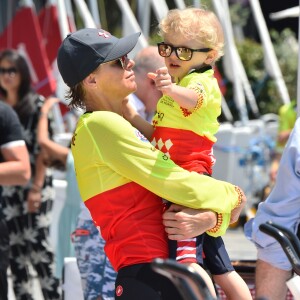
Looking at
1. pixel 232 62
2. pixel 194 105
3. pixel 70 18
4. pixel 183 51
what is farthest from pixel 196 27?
pixel 232 62

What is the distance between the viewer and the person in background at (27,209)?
23.3ft

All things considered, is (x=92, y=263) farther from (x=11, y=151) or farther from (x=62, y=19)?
(x=62, y=19)

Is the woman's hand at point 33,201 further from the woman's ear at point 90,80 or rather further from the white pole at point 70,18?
the white pole at point 70,18

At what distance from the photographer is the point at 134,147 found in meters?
3.55

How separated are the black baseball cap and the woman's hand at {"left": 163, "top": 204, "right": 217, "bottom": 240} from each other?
1.86 feet

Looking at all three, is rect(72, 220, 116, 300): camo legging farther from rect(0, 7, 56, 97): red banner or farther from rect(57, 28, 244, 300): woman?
rect(0, 7, 56, 97): red banner

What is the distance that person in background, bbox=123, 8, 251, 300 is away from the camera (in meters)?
3.83

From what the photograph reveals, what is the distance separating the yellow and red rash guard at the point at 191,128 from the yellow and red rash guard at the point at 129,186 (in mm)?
244

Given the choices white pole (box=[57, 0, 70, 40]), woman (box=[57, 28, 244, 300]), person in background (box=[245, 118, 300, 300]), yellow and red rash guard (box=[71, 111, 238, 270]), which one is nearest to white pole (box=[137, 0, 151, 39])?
white pole (box=[57, 0, 70, 40])

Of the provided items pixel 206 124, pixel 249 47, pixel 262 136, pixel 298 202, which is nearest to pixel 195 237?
pixel 206 124

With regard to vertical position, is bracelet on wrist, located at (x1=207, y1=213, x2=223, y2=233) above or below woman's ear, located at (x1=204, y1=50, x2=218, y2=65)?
below

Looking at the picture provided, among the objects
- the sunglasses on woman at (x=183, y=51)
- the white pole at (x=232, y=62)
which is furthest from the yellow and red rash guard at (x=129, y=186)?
the white pole at (x=232, y=62)

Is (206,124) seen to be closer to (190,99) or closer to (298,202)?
(190,99)

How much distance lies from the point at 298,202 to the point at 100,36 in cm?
111
